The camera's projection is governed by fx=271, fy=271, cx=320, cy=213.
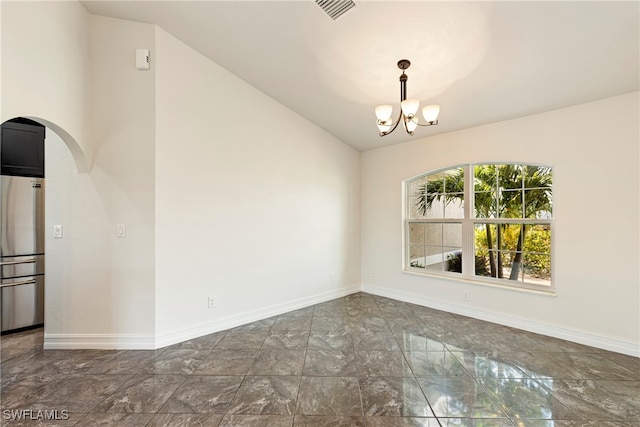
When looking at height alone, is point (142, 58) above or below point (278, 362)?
above

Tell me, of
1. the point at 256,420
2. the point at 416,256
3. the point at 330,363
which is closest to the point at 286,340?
the point at 330,363

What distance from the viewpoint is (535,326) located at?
315 cm

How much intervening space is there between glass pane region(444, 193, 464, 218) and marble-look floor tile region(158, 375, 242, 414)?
343 centimetres

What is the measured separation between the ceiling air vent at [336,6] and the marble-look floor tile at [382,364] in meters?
3.04

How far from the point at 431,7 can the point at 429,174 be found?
249 centimetres

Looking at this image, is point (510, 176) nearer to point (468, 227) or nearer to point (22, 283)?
point (468, 227)

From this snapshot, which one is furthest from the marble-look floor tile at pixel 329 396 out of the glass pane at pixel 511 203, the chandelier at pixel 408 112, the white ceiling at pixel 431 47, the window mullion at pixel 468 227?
the white ceiling at pixel 431 47

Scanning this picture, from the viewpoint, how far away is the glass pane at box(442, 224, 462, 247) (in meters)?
3.94

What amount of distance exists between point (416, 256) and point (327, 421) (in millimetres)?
3106

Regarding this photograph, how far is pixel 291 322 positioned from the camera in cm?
345

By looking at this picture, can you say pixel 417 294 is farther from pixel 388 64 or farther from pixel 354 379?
pixel 388 64

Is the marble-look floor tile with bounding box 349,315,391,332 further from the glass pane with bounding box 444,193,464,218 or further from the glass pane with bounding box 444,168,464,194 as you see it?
the glass pane with bounding box 444,168,464,194

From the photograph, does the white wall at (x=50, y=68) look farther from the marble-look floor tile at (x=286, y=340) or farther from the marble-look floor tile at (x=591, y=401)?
the marble-look floor tile at (x=591, y=401)

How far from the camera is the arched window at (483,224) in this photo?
3.27 metres
